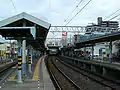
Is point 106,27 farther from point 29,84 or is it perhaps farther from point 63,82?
point 29,84

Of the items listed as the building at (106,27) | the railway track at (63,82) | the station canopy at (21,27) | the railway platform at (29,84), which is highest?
the building at (106,27)

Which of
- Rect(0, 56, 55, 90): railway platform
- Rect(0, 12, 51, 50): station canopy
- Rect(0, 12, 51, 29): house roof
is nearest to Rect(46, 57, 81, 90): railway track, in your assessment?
Rect(0, 56, 55, 90): railway platform

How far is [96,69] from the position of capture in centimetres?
3144

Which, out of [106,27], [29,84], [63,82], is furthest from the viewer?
[106,27]

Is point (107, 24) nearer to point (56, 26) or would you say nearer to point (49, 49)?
point (56, 26)

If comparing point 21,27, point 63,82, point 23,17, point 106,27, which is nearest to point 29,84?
point 21,27

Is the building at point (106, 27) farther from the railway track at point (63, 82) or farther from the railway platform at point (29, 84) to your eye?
the railway platform at point (29, 84)

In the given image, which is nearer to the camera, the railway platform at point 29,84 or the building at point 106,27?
the railway platform at point 29,84

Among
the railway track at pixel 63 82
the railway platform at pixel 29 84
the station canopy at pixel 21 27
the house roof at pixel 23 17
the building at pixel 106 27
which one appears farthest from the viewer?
the building at pixel 106 27

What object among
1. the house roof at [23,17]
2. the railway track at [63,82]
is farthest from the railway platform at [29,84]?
the house roof at [23,17]

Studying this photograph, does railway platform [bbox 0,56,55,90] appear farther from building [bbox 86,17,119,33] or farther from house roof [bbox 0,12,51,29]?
building [bbox 86,17,119,33]

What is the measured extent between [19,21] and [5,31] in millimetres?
1062

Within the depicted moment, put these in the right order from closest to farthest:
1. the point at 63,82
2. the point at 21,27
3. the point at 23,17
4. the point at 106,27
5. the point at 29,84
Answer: the point at 21,27 → the point at 29,84 → the point at 23,17 → the point at 63,82 → the point at 106,27

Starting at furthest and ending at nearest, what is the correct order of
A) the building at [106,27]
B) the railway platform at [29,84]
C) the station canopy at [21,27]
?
the building at [106,27] → the station canopy at [21,27] → the railway platform at [29,84]
